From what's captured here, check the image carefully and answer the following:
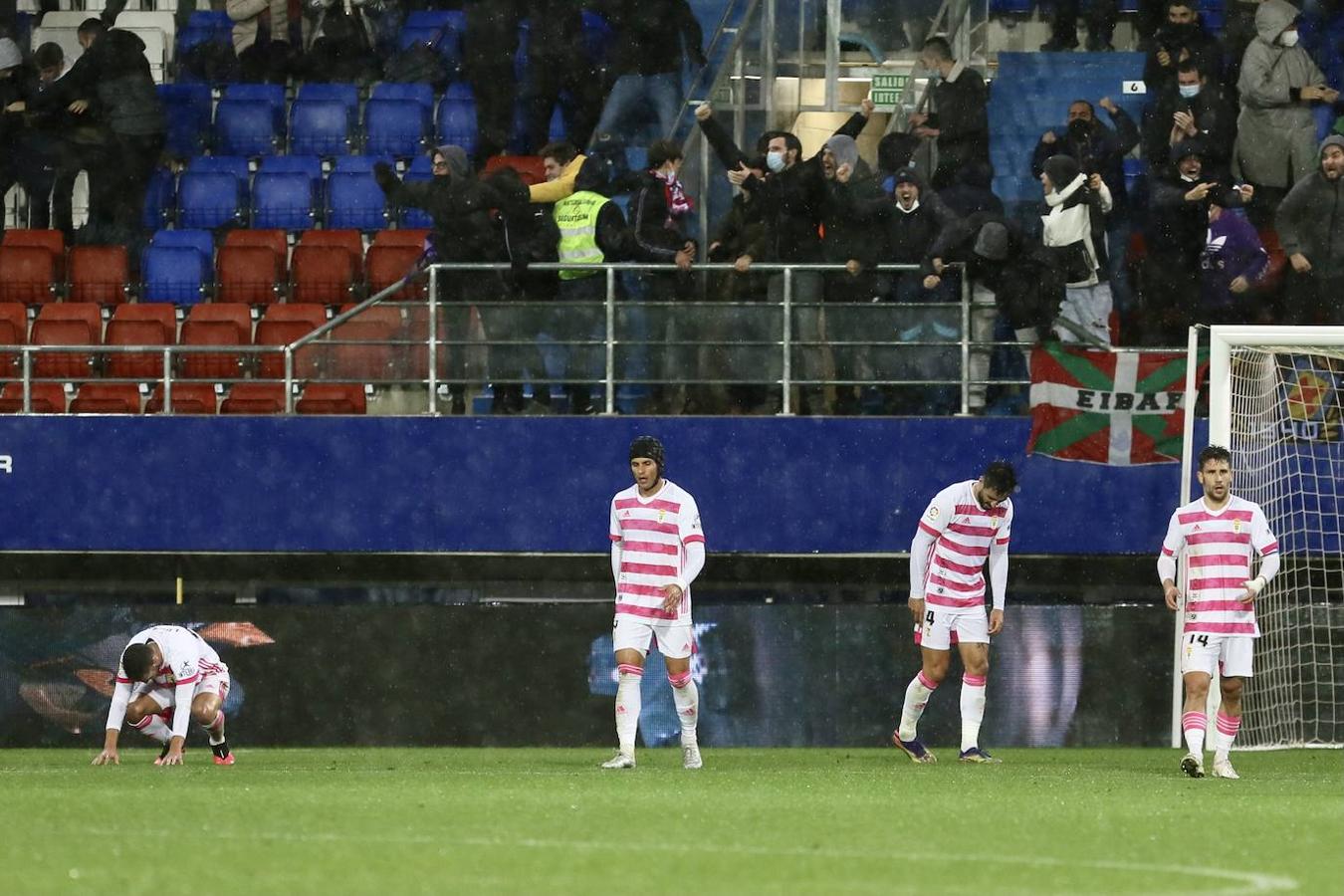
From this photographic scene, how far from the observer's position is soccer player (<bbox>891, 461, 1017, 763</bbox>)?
14.0 m

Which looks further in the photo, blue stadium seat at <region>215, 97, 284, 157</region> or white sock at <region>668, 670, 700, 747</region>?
blue stadium seat at <region>215, 97, 284, 157</region>

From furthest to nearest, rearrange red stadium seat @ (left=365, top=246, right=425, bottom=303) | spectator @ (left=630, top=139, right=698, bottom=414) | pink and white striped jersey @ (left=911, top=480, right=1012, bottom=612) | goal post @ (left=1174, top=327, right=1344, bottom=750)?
red stadium seat @ (left=365, top=246, right=425, bottom=303) → spectator @ (left=630, top=139, right=698, bottom=414) → goal post @ (left=1174, top=327, right=1344, bottom=750) → pink and white striped jersey @ (left=911, top=480, right=1012, bottom=612)

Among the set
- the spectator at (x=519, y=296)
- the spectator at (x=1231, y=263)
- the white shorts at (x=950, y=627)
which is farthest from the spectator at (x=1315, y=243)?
the spectator at (x=519, y=296)

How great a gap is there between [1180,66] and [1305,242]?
6.59 feet

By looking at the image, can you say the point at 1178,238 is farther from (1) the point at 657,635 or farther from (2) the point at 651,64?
(1) the point at 657,635

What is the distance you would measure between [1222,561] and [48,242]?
11.6 metres

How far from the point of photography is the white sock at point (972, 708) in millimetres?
14180

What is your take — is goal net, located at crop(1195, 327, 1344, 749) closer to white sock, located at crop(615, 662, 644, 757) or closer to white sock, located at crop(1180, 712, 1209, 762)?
white sock, located at crop(1180, 712, 1209, 762)

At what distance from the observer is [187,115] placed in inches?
853

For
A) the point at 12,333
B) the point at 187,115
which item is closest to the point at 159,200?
the point at 187,115

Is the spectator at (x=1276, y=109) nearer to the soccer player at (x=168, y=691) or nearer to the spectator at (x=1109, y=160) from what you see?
the spectator at (x=1109, y=160)

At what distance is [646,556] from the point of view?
1298 centimetres

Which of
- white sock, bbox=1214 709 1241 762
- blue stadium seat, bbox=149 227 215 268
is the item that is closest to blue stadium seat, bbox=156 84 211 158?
blue stadium seat, bbox=149 227 215 268

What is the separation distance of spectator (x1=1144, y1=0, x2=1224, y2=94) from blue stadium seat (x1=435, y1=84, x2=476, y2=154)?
6.36 metres
